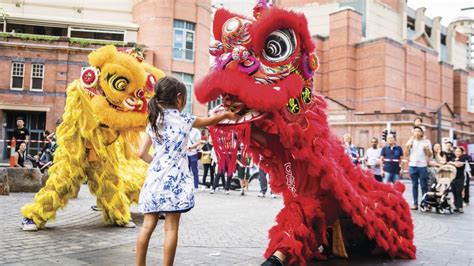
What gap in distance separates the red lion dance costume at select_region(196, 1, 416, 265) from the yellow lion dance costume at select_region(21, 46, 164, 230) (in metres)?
1.92

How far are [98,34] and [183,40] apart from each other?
6.52 meters

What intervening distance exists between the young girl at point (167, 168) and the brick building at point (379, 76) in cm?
2733

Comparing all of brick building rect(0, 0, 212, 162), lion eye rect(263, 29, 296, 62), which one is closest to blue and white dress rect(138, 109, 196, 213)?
lion eye rect(263, 29, 296, 62)

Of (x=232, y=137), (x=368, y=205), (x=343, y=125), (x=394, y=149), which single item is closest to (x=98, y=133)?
(x=232, y=137)

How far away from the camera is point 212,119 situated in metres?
3.65

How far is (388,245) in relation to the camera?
4.44 m

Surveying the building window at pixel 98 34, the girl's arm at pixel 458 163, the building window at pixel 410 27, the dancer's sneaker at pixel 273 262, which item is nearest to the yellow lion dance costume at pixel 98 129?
the dancer's sneaker at pixel 273 262

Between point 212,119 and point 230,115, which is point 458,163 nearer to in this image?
point 230,115

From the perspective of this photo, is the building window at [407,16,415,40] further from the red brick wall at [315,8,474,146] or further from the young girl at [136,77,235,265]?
the young girl at [136,77,235,265]

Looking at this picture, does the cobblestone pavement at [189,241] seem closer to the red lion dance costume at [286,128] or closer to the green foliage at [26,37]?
the red lion dance costume at [286,128]

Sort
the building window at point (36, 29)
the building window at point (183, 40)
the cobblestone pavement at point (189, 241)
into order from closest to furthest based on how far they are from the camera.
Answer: the cobblestone pavement at point (189, 241) → the building window at point (183, 40) → the building window at point (36, 29)

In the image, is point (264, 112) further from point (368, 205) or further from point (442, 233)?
point (442, 233)

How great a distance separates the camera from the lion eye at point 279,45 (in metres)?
3.96

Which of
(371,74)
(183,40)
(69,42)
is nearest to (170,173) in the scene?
(69,42)
